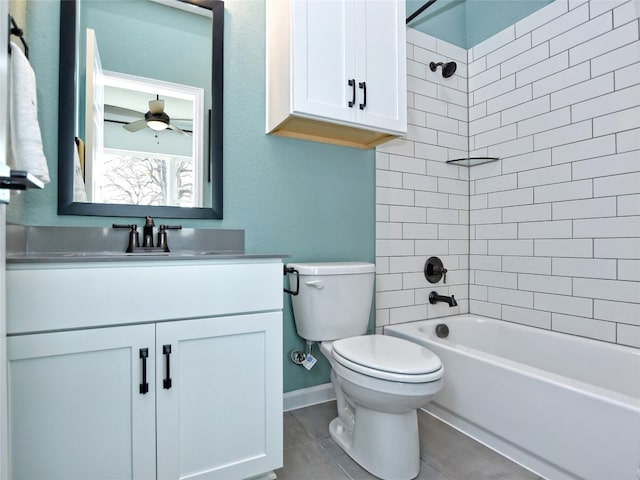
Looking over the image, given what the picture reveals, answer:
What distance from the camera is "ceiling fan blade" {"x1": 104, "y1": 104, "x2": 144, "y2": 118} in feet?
4.93

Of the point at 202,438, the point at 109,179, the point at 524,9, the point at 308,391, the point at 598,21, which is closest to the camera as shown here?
the point at 202,438

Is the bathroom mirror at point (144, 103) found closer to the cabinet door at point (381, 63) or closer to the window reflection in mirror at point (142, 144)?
the window reflection in mirror at point (142, 144)

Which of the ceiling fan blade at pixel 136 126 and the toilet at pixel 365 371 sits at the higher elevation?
the ceiling fan blade at pixel 136 126

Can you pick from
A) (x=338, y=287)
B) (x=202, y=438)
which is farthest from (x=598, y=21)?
(x=202, y=438)

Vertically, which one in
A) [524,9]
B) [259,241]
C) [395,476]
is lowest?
[395,476]

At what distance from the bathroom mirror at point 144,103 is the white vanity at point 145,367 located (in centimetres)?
56

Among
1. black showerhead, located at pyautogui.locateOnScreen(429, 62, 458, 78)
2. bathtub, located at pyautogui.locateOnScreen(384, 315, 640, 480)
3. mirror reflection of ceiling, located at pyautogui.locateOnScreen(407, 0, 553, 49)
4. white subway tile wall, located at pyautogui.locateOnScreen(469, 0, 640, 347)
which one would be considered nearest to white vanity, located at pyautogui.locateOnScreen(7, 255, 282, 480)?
bathtub, located at pyautogui.locateOnScreen(384, 315, 640, 480)

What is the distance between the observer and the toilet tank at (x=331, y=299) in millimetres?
1659

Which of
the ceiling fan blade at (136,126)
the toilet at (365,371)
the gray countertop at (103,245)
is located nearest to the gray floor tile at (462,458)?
the toilet at (365,371)

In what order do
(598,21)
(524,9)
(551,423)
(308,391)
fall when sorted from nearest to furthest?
(551,423) < (598,21) < (308,391) < (524,9)

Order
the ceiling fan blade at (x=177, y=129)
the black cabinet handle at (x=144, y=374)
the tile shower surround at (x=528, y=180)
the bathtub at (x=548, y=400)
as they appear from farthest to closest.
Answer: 1. the tile shower surround at (x=528, y=180)
2. the ceiling fan blade at (x=177, y=129)
3. the bathtub at (x=548, y=400)
4. the black cabinet handle at (x=144, y=374)

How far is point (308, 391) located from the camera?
6.28ft

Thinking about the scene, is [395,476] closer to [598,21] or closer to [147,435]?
[147,435]

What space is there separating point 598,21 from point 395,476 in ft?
7.59
